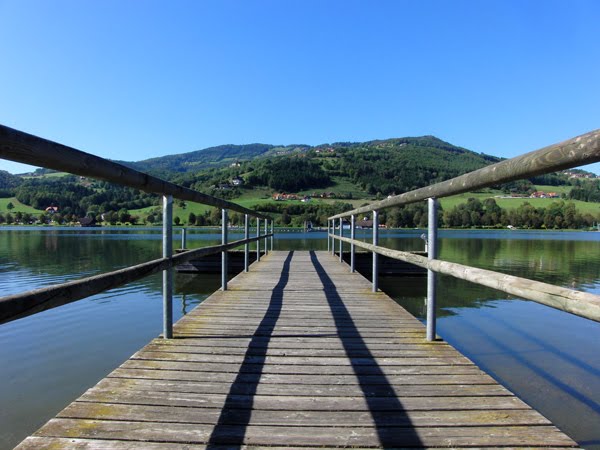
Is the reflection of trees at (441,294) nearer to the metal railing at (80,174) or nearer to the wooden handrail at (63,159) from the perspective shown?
the metal railing at (80,174)

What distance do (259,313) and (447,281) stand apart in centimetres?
1036

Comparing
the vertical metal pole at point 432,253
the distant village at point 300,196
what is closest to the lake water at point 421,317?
the vertical metal pole at point 432,253

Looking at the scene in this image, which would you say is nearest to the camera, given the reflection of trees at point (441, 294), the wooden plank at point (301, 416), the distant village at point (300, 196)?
the wooden plank at point (301, 416)

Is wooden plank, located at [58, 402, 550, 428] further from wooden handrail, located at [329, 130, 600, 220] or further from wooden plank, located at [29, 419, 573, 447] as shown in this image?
wooden handrail, located at [329, 130, 600, 220]

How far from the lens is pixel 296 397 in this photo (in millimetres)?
1857

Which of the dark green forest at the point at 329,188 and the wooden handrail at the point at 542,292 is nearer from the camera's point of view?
the wooden handrail at the point at 542,292

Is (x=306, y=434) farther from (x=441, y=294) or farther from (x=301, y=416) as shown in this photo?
(x=441, y=294)

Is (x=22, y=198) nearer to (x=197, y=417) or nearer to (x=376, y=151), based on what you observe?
(x=197, y=417)

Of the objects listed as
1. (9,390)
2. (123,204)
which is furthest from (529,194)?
(9,390)

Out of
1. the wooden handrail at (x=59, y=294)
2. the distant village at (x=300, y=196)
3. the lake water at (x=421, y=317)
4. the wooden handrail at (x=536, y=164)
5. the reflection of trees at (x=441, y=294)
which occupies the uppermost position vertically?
the distant village at (x=300, y=196)

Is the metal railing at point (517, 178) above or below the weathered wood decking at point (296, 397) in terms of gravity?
above

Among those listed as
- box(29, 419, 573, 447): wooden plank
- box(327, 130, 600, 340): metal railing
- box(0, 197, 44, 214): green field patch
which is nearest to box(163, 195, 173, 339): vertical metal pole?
box(29, 419, 573, 447): wooden plank

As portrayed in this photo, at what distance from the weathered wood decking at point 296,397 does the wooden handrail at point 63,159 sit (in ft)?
3.22

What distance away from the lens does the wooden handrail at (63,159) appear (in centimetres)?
116
